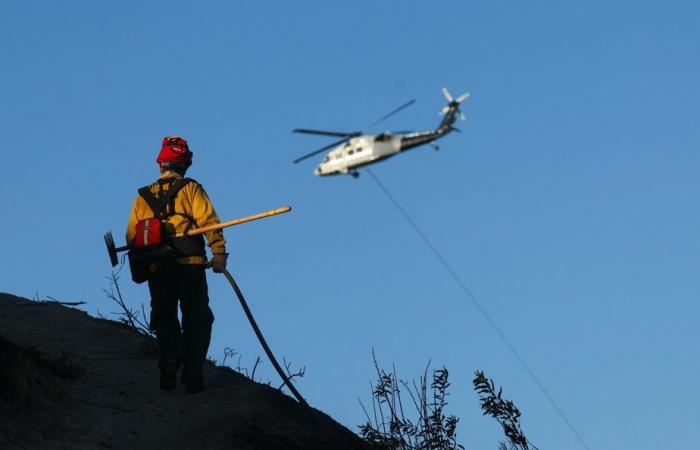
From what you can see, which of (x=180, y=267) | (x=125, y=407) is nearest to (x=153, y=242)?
(x=180, y=267)

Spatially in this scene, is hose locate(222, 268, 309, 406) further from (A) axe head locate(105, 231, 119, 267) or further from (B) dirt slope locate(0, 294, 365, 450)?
(A) axe head locate(105, 231, 119, 267)

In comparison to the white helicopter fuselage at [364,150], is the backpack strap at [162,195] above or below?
above

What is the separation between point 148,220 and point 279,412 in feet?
6.63

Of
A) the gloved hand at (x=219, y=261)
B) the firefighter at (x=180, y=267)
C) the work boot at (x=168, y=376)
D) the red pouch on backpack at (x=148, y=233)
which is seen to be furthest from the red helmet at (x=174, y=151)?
the work boot at (x=168, y=376)

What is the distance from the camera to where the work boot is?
33.9 ft

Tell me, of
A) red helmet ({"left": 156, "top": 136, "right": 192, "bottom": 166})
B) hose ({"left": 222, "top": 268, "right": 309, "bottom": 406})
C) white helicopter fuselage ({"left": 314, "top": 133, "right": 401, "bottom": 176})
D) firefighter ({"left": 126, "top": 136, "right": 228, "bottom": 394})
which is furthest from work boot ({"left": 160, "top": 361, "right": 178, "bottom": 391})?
white helicopter fuselage ({"left": 314, "top": 133, "right": 401, "bottom": 176})

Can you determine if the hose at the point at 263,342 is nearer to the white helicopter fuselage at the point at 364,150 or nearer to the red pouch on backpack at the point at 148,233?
the red pouch on backpack at the point at 148,233

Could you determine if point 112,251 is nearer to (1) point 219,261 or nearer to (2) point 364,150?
(1) point 219,261

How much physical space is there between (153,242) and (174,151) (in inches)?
37.8

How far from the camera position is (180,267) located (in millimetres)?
10133

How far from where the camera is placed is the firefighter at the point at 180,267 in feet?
33.2

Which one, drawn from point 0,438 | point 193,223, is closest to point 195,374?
point 193,223

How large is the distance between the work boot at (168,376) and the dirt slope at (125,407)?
7cm

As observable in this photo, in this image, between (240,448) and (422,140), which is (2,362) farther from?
(422,140)
